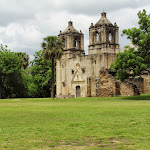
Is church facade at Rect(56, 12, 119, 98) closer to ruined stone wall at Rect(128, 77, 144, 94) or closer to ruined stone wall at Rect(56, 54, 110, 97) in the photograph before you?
ruined stone wall at Rect(56, 54, 110, 97)

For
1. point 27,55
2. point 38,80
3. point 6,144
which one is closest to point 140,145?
point 6,144

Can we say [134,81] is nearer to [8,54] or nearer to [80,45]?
[80,45]

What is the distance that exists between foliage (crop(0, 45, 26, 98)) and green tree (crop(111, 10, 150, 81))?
2607cm

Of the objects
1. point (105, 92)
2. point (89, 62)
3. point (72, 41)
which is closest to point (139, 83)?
point (105, 92)

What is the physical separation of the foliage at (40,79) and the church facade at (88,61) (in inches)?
147

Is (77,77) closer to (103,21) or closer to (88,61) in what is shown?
(88,61)

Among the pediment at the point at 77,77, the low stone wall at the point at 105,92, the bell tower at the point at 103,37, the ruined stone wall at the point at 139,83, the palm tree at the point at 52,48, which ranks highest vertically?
the bell tower at the point at 103,37

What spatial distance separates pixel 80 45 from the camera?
2454 inches

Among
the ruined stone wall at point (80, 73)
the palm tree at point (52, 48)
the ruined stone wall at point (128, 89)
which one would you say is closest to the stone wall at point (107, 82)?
the ruined stone wall at point (128, 89)

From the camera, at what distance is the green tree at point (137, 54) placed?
105 feet

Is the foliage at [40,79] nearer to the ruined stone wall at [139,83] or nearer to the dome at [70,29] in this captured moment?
the dome at [70,29]

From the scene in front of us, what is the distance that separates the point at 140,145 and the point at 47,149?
2.25 meters

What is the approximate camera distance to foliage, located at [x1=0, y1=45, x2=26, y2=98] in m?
54.3

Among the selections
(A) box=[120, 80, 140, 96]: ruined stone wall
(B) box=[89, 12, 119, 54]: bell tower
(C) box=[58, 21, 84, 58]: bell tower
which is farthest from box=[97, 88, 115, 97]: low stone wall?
(C) box=[58, 21, 84, 58]: bell tower
